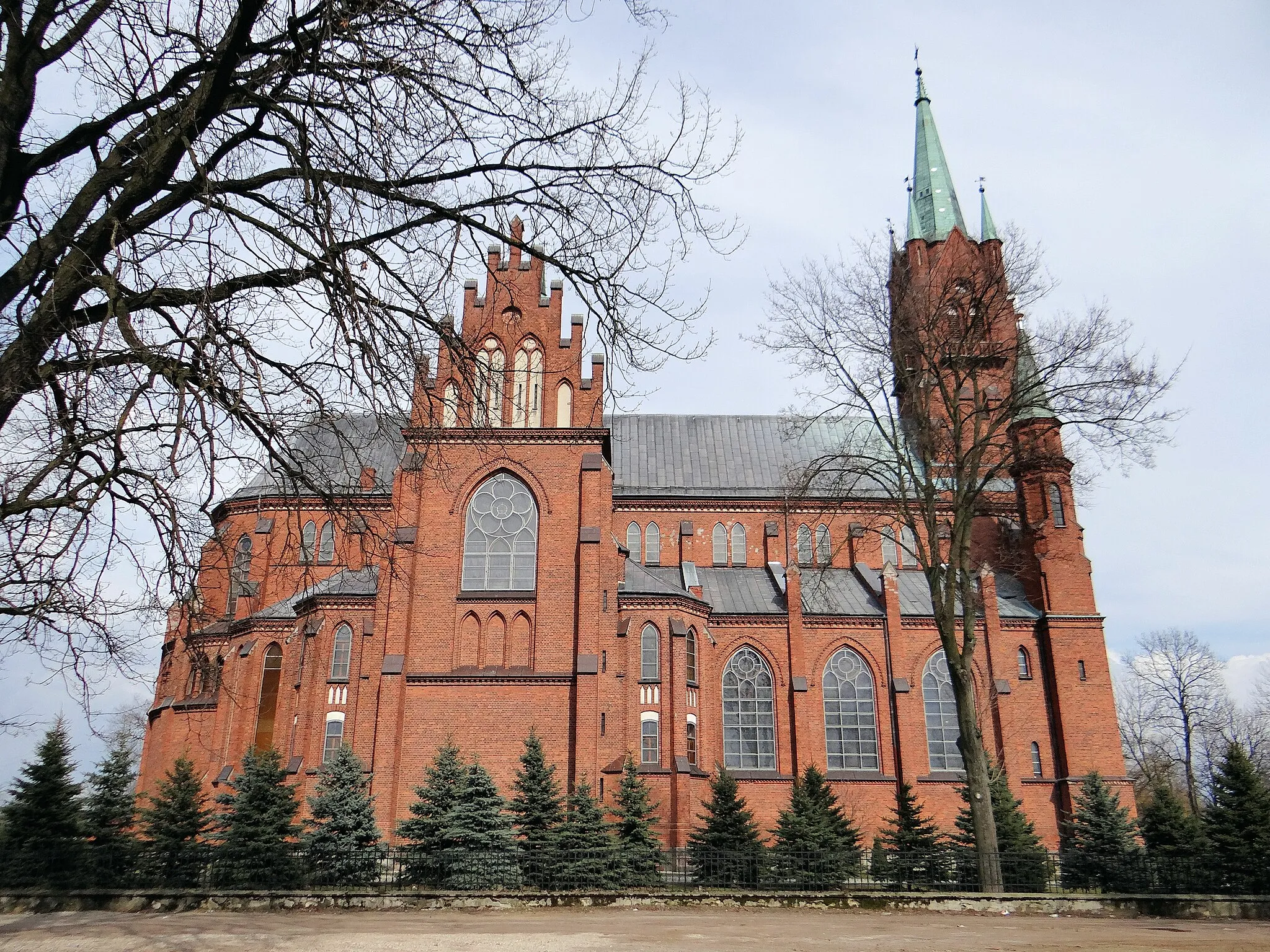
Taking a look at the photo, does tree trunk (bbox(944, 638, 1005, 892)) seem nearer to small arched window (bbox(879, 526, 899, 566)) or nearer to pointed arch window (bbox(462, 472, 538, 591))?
pointed arch window (bbox(462, 472, 538, 591))

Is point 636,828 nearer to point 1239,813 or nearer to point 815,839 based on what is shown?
point 815,839

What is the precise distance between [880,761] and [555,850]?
50.6ft

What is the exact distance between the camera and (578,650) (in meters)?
24.3

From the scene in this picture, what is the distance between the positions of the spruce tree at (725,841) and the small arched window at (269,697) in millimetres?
13004

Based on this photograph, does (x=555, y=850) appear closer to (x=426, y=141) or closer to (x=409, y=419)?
(x=409, y=419)

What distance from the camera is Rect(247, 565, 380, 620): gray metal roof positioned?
27516 millimetres

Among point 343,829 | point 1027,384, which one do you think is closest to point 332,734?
point 343,829

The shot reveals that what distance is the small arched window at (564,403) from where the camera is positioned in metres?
26.3

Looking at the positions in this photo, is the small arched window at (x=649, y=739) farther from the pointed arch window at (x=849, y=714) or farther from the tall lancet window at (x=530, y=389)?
the tall lancet window at (x=530, y=389)

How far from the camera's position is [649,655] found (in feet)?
92.7

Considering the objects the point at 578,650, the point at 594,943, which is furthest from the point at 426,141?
the point at 578,650

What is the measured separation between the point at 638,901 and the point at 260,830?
30.3ft

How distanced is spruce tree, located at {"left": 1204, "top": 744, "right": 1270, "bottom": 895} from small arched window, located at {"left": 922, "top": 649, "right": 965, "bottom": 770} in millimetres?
7644

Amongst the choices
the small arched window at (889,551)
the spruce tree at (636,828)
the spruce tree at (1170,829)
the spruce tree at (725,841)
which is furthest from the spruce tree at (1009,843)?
the small arched window at (889,551)
